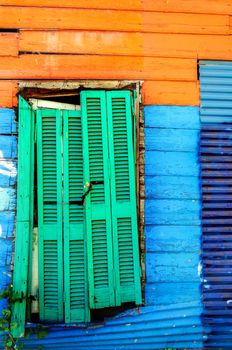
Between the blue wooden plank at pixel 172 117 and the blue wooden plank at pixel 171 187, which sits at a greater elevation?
the blue wooden plank at pixel 172 117

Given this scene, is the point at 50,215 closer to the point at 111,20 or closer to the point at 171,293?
the point at 171,293

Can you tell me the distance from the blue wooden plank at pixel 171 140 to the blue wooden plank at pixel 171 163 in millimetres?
49

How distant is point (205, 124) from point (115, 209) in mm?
1224

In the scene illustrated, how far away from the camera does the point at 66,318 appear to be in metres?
3.43

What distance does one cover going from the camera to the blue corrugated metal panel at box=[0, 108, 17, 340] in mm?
3516

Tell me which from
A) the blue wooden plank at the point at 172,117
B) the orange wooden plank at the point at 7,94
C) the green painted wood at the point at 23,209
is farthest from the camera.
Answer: the blue wooden plank at the point at 172,117

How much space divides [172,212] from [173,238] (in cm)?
25

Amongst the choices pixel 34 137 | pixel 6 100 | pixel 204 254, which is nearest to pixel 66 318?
pixel 204 254

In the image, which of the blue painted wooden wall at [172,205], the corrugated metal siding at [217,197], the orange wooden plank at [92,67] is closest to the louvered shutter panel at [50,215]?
the orange wooden plank at [92,67]

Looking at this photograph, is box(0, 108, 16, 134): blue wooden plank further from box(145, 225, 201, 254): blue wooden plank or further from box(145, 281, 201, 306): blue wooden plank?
box(145, 281, 201, 306): blue wooden plank

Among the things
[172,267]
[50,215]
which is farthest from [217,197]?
[50,215]

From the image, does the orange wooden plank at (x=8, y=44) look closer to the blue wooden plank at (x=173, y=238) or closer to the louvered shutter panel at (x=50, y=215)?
the louvered shutter panel at (x=50, y=215)

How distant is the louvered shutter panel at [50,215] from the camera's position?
347 cm

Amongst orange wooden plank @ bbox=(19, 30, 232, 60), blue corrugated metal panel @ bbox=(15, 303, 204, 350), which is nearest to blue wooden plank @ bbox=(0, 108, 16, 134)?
orange wooden plank @ bbox=(19, 30, 232, 60)
